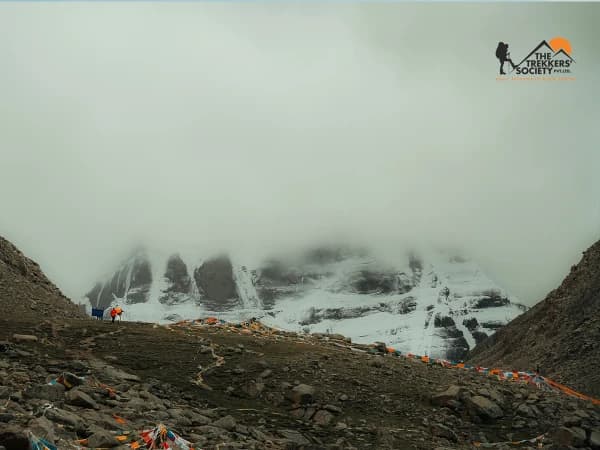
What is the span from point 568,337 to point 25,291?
138ft

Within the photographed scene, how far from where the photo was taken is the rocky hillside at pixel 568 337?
123ft

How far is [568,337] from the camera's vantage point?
4456 cm

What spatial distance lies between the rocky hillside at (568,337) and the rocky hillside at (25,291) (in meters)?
35.8

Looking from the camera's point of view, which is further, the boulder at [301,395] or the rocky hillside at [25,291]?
the rocky hillside at [25,291]

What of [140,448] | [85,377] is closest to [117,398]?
[85,377]

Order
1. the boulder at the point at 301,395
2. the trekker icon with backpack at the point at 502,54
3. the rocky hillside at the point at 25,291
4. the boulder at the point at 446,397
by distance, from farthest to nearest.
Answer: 1. the trekker icon with backpack at the point at 502,54
2. the rocky hillside at the point at 25,291
3. the boulder at the point at 446,397
4. the boulder at the point at 301,395

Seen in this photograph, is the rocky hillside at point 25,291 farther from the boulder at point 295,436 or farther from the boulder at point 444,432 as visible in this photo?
the boulder at point 444,432

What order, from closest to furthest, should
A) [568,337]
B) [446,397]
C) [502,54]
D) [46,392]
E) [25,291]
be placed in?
[46,392] → [446,397] → [25,291] → [568,337] → [502,54]

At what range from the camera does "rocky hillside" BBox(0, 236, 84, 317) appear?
3647cm

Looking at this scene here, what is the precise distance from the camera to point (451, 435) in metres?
24.4

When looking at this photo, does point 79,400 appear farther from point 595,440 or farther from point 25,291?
point 25,291

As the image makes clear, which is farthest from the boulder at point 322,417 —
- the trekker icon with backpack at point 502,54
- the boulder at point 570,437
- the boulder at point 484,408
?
the trekker icon with backpack at point 502,54

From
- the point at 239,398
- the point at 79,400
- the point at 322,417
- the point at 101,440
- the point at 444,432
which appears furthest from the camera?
the point at 239,398

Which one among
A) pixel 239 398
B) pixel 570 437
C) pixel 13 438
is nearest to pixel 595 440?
pixel 570 437
